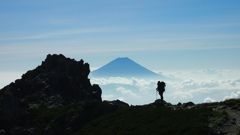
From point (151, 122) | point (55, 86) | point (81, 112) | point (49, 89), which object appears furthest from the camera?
point (55, 86)

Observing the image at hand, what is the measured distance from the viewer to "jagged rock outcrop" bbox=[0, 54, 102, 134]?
111125 millimetres

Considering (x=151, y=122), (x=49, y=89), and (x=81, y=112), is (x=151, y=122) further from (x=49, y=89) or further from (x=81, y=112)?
(x=49, y=89)

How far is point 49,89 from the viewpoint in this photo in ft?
417

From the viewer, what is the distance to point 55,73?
13175 cm

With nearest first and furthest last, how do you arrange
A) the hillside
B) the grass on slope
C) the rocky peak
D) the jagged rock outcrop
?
the grass on slope < the hillside < the jagged rock outcrop < the rocky peak

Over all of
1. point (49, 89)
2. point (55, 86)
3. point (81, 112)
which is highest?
point (55, 86)

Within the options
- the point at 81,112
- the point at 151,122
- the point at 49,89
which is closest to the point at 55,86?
the point at 49,89

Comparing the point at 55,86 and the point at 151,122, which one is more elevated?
the point at 55,86

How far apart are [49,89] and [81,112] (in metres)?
28.9

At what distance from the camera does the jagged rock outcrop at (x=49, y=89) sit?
111 metres

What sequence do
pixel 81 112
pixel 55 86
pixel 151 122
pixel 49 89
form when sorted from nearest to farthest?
pixel 151 122, pixel 81 112, pixel 49 89, pixel 55 86

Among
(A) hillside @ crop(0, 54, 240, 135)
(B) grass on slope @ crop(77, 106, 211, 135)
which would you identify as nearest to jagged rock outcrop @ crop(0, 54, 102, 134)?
(A) hillside @ crop(0, 54, 240, 135)

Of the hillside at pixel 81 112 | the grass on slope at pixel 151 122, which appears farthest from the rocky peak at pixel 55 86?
the grass on slope at pixel 151 122

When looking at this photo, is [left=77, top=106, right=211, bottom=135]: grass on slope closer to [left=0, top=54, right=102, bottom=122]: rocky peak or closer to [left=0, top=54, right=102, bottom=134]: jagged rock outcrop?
[left=0, top=54, right=102, bottom=134]: jagged rock outcrop
